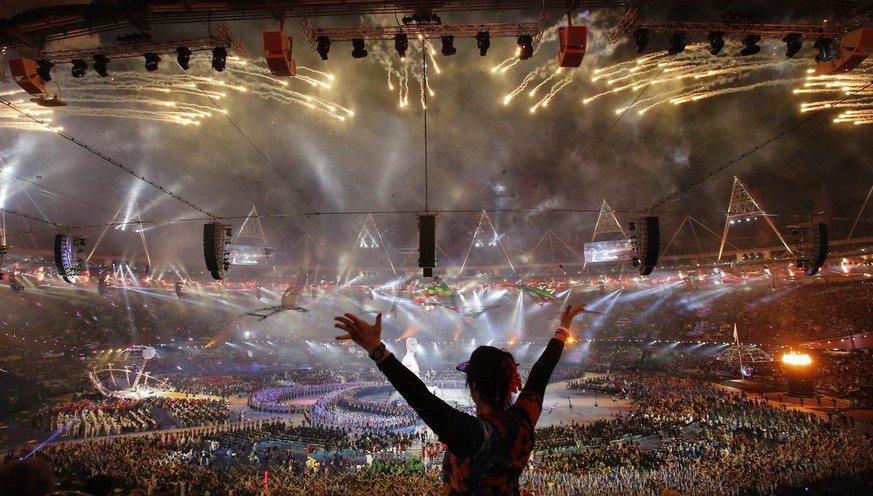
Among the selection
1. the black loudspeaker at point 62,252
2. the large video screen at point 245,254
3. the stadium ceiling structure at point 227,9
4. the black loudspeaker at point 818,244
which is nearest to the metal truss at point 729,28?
the stadium ceiling structure at point 227,9

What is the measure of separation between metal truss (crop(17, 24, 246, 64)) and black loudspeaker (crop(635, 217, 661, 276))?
10.6 meters

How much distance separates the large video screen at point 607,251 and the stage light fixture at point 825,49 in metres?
21.8

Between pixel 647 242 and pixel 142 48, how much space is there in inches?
500

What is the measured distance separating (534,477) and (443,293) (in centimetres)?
1212

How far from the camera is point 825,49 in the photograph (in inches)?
321

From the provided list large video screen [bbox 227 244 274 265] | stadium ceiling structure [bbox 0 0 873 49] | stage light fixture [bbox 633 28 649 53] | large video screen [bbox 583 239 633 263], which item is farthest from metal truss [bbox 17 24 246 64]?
large video screen [bbox 583 239 633 263]

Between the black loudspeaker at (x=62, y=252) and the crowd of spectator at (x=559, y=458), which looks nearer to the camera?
the crowd of spectator at (x=559, y=458)

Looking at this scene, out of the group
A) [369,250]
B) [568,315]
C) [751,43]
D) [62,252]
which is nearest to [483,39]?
[751,43]

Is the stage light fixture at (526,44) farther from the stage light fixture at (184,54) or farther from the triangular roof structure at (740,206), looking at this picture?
the triangular roof structure at (740,206)

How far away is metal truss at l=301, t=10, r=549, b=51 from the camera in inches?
318

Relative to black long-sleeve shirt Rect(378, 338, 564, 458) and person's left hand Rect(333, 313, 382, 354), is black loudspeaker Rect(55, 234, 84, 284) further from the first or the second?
black long-sleeve shirt Rect(378, 338, 564, 458)

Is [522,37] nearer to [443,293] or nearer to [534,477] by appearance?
[534,477]

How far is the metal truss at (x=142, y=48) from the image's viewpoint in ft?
27.0

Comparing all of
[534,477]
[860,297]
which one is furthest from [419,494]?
[860,297]
